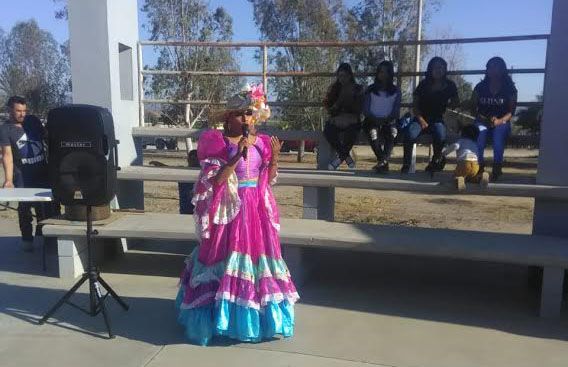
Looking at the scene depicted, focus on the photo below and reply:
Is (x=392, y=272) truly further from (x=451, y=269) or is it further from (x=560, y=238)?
(x=560, y=238)

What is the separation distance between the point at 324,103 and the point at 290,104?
0.42 metres

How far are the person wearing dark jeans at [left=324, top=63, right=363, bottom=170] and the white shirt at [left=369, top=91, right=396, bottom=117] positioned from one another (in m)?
0.21

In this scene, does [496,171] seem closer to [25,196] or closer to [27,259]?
[25,196]

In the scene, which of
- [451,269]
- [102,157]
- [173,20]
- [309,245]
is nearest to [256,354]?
[309,245]

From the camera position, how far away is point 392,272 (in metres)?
5.69

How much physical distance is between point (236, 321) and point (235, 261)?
41cm

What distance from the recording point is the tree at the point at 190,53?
62.6ft

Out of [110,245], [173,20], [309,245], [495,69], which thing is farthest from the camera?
[173,20]

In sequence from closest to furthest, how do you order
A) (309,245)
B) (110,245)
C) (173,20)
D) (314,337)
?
(314,337) < (309,245) < (110,245) < (173,20)

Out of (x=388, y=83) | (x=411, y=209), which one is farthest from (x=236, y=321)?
(x=411, y=209)

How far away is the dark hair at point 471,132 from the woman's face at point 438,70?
0.74 meters

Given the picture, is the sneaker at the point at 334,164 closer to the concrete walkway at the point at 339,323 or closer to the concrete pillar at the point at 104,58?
the concrete walkway at the point at 339,323

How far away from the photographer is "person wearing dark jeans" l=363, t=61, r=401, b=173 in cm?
598

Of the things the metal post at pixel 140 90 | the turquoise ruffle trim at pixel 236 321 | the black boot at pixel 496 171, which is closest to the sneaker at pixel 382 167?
the black boot at pixel 496 171
